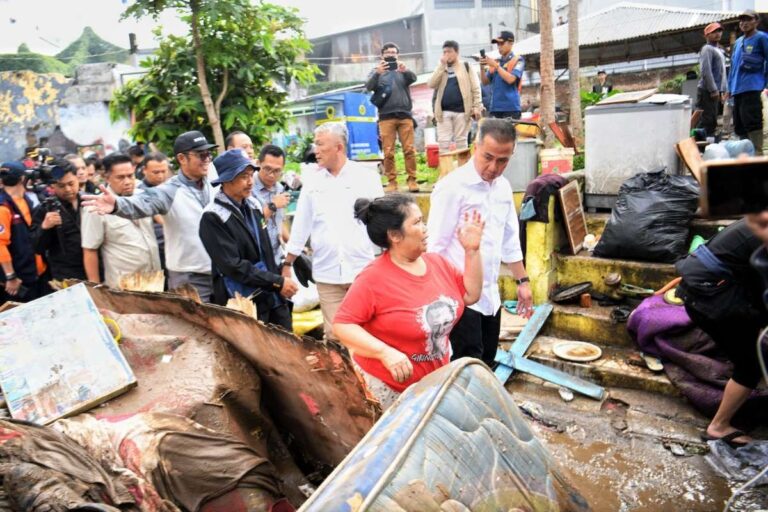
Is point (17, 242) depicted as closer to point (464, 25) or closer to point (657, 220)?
point (657, 220)

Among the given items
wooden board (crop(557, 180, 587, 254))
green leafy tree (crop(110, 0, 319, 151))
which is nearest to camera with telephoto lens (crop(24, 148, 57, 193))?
green leafy tree (crop(110, 0, 319, 151))

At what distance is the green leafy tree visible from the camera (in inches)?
213

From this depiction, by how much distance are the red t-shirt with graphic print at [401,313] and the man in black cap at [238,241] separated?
101 cm

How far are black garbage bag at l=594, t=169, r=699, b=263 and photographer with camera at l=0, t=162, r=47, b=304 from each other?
5081 millimetres

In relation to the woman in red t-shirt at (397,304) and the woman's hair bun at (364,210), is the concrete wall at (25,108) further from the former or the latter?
the woman in red t-shirt at (397,304)

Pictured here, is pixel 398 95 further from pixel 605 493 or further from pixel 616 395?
pixel 605 493

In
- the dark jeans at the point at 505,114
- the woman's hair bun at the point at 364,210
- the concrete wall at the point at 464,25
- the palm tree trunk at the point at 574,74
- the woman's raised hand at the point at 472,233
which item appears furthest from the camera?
the concrete wall at the point at 464,25

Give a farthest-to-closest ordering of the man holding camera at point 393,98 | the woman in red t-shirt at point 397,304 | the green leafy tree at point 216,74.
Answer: the man holding camera at point 393,98 < the green leafy tree at point 216,74 < the woman in red t-shirt at point 397,304

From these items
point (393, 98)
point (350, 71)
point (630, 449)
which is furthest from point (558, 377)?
point (350, 71)

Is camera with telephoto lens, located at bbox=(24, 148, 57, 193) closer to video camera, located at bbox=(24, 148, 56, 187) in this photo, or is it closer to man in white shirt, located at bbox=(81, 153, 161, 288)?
video camera, located at bbox=(24, 148, 56, 187)

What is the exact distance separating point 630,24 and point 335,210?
15486mm

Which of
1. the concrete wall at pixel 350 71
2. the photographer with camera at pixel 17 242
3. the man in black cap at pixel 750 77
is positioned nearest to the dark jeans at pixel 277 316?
the photographer with camera at pixel 17 242

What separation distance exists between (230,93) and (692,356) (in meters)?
5.01

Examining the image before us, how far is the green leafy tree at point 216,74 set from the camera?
5.42 m
